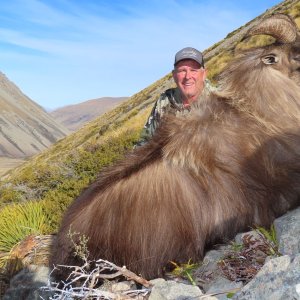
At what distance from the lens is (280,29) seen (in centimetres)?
566

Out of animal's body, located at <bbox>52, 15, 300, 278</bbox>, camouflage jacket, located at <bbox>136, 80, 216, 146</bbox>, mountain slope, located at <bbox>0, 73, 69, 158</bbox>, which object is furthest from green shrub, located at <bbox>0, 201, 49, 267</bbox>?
mountain slope, located at <bbox>0, 73, 69, 158</bbox>

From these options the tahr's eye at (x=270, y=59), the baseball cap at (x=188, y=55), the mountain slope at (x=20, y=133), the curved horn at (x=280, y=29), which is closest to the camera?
the tahr's eye at (x=270, y=59)

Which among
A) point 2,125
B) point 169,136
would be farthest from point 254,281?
point 2,125

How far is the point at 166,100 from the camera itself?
22.6 ft

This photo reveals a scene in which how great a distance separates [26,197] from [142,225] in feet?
34.0

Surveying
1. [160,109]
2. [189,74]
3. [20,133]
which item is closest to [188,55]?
[189,74]

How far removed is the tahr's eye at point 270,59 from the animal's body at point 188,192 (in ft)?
2.80

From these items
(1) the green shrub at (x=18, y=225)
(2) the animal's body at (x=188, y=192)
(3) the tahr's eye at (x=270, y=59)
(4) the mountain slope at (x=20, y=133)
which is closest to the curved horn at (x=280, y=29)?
(3) the tahr's eye at (x=270, y=59)

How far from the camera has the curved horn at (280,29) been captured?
222 inches

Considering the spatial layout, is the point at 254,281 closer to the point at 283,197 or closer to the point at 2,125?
the point at 283,197

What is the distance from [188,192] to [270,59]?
2.05 m

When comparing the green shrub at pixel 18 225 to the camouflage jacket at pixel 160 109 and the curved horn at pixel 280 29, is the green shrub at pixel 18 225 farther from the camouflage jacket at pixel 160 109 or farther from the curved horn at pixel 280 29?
the curved horn at pixel 280 29

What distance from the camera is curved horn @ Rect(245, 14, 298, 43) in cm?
564

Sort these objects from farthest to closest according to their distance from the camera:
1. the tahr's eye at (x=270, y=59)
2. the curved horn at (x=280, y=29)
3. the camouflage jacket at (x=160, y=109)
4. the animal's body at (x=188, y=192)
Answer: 1. the camouflage jacket at (x=160, y=109)
2. the curved horn at (x=280, y=29)
3. the tahr's eye at (x=270, y=59)
4. the animal's body at (x=188, y=192)
